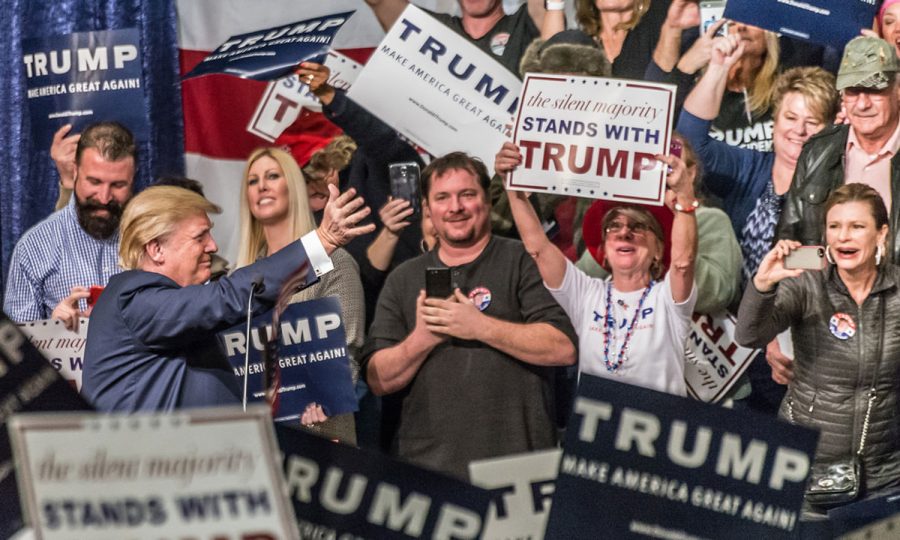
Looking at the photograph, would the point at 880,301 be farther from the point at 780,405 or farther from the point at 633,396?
the point at 633,396

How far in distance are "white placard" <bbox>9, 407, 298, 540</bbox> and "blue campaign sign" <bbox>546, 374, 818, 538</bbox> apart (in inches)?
26.0

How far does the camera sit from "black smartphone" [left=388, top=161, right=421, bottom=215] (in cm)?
508


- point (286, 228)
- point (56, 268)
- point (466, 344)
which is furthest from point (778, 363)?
point (56, 268)

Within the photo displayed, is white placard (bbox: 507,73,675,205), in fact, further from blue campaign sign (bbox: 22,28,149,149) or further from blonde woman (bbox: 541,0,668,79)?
blue campaign sign (bbox: 22,28,149,149)

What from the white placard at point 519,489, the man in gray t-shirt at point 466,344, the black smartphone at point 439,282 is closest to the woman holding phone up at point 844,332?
the man in gray t-shirt at point 466,344

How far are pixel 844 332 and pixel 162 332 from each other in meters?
2.24

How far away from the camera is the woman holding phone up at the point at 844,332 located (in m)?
4.50

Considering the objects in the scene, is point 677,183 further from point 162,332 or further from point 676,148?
point 162,332

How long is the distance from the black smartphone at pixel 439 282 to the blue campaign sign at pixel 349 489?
2.59 m

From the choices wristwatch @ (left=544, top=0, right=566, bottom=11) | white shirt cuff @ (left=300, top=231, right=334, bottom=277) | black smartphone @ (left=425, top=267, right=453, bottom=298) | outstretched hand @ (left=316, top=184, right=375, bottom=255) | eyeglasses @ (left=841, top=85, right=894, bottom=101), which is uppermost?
wristwatch @ (left=544, top=0, right=566, bottom=11)

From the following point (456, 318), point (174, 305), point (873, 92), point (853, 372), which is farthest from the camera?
point (873, 92)

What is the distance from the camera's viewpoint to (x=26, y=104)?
573 cm

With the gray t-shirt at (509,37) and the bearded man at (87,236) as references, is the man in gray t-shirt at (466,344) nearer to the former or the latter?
the gray t-shirt at (509,37)

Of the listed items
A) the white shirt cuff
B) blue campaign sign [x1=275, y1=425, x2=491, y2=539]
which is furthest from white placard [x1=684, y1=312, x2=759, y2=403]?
blue campaign sign [x1=275, y1=425, x2=491, y2=539]
